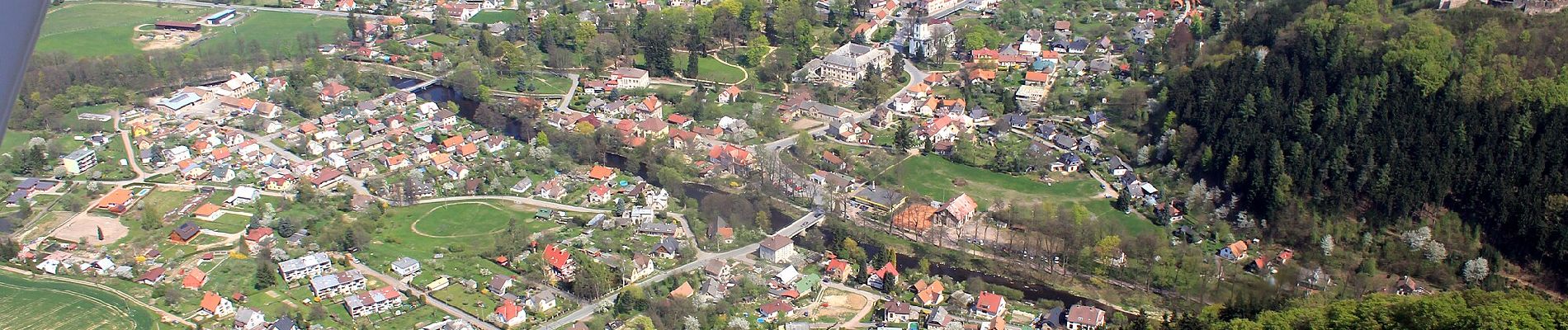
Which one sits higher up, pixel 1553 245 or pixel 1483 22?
pixel 1483 22

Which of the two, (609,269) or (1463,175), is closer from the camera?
(609,269)

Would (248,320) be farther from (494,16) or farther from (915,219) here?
(494,16)

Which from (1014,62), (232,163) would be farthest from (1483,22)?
(232,163)

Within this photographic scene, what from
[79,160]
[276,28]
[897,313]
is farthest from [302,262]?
[276,28]

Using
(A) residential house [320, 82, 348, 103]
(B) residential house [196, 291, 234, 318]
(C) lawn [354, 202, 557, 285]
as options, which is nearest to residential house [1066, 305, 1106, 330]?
(C) lawn [354, 202, 557, 285]

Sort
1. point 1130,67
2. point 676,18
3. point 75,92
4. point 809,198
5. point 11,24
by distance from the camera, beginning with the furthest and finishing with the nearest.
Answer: point 676,18 → point 1130,67 → point 75,92 → point 809,198 → point 11,24

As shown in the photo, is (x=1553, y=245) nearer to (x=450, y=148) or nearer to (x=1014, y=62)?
(x=1014, y=62)

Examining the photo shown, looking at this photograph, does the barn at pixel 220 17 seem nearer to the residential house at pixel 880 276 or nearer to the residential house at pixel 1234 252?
the residential house at pixel 880 276

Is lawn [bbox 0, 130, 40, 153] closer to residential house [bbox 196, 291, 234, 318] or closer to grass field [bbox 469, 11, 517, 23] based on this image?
residential house [bbox 196, 291, 234, 318]

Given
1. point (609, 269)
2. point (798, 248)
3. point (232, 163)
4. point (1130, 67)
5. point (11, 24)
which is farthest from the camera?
point (1130, 67)
